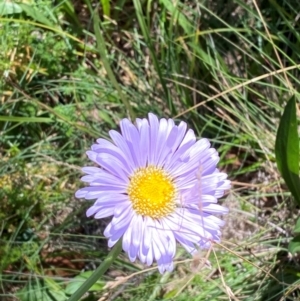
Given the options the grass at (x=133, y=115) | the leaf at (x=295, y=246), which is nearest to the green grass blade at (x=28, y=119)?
the grass at (x=133, y=115)

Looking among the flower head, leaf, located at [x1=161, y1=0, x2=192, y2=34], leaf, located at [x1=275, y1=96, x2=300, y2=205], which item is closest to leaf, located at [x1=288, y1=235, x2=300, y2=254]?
leaf, located at [x1=275, y1=96, x2=300, y2=205]

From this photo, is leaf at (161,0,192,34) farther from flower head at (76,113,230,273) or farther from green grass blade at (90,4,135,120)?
flower head at (76,113,230,273)

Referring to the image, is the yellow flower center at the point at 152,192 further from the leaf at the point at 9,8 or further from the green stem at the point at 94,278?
the leaf at the point at 9,8

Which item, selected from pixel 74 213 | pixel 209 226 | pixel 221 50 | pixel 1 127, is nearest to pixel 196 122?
pixel 221 50

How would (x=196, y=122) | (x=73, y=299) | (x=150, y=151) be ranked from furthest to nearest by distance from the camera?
(x=196, y=122) → (x=150, y=151) → (x=73, y=299)

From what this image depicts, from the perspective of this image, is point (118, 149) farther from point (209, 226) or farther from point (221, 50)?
point (221, 50)

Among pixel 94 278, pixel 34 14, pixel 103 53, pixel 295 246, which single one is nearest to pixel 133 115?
pixel 103 53

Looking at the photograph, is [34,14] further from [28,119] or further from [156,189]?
[156,189]
